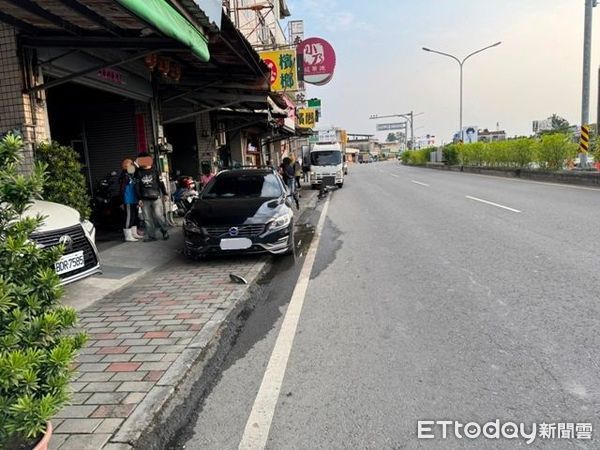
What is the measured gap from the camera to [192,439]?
301cm

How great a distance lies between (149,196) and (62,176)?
204 centimetres

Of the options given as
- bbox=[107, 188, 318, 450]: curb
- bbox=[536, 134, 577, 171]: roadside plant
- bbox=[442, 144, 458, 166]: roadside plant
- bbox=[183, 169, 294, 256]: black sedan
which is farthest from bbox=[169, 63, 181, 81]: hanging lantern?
bbox=[442, 144, 458, 166]: roadside plant

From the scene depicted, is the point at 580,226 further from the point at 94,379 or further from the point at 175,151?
the point at 175,151

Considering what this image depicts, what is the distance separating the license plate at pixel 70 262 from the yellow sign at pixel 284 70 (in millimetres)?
10240

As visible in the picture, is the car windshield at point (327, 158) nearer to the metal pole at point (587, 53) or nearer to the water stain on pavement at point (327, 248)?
the metal pole at point (587, 53)

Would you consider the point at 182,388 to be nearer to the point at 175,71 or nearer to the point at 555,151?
the point at 175,71

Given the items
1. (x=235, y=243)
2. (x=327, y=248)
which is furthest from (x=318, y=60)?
(x=235, y=243)

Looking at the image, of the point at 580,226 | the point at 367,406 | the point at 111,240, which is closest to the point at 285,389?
the point at 367,406

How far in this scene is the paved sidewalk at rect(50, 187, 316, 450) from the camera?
308 centimetres

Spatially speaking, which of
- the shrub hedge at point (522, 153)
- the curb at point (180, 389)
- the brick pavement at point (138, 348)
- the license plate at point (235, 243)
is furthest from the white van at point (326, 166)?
the curb at point (180, 389)

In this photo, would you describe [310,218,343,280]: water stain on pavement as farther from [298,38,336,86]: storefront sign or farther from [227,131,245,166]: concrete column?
[227,131,245,166]: concrete column

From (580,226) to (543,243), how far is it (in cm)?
193

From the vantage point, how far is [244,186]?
9000 mm

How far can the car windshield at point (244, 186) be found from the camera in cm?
872
